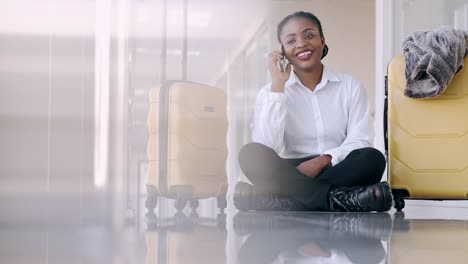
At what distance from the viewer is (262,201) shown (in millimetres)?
1963

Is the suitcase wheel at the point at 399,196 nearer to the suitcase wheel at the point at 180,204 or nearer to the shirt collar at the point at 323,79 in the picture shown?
the shirt collar at the point at 323,79

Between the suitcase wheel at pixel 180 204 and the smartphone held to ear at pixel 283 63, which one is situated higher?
the smartphone held to ear at pixel 283 63

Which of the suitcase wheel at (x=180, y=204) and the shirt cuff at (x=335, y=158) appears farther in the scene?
the suitcase wheel at (x=180, y=204)

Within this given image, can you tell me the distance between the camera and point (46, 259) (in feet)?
2.71

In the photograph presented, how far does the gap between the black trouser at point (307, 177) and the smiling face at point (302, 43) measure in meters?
0.33

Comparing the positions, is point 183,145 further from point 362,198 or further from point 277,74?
point 362,198

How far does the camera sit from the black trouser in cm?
188

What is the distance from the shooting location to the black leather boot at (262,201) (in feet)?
6.41

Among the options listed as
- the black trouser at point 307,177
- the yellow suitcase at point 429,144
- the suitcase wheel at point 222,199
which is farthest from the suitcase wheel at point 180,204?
the yellow suitcase at point 429,144

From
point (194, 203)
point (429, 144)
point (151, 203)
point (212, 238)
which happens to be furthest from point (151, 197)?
point (212, 238)

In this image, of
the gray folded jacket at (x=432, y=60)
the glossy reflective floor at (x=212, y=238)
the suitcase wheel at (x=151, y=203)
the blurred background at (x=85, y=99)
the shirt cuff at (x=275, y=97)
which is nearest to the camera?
the glossy reflective floor at (x=212, y=238)

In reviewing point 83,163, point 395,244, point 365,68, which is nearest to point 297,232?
point 395,244

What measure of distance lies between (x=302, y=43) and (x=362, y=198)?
1.96 ft

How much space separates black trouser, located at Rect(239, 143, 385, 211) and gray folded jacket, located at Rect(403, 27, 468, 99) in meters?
0.24
